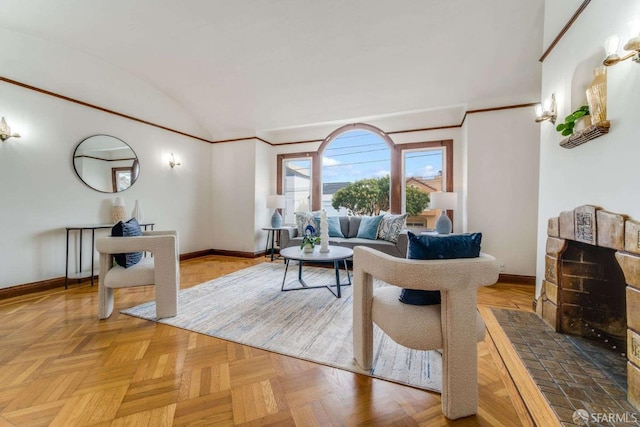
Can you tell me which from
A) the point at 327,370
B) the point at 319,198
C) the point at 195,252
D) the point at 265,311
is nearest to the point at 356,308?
the point at 327,370

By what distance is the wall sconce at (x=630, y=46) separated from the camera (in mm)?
1275

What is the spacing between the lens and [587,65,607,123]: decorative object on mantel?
162 cm

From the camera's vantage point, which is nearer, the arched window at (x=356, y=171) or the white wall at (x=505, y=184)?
the white wall at (x=505, y=184)

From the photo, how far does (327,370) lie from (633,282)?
1675 mm

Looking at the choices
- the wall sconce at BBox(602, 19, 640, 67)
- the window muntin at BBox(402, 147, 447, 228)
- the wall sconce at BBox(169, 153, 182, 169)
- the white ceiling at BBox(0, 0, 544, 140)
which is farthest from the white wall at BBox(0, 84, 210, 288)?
the wall sconce at BBox(602, 19, 640, 67)

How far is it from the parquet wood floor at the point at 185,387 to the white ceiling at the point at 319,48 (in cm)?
308

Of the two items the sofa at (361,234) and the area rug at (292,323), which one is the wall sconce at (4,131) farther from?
the sofa at (361,234)

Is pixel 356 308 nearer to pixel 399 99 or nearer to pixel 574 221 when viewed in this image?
pixel 574 221

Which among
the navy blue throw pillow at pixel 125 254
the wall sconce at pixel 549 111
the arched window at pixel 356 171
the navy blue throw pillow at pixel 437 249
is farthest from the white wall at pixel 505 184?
the navy blue throw pillow at pixel 125 254

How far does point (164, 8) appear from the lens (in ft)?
9.01

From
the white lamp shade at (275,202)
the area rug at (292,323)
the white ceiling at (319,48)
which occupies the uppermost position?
the white ceiling at (319,48)

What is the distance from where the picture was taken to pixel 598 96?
1.65m

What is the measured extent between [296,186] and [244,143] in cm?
135

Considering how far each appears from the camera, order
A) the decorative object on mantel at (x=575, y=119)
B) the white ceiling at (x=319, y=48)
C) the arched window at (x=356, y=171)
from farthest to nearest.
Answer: the arched window at (x=356, y=171) < the white ceiling at (x=319, y=48) < the decorative object on mantel at (x=575, y=119)
